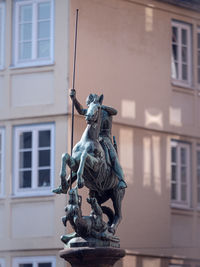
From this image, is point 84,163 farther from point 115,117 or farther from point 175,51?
point 175,51

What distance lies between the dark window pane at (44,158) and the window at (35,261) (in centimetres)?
190

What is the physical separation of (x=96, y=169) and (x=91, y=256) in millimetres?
905

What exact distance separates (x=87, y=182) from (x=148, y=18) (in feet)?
43.3

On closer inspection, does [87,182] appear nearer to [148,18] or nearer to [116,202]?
[116,202]

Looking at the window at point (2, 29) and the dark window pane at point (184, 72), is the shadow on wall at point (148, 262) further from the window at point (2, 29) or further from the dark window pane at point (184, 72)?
the window at point (2, 29)

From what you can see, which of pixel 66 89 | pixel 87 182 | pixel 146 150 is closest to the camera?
pixel 87 182

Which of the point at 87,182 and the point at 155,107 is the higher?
the point at 155,107

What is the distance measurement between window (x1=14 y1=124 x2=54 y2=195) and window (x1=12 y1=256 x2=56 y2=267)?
1333mm

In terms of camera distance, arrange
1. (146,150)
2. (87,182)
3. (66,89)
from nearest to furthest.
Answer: (87,182)
(66,89)
(146,150)

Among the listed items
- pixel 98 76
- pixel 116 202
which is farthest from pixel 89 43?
pixel 116 202

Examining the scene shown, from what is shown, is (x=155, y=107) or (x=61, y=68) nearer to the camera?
(x=61, y=68)

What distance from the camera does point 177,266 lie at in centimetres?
2417

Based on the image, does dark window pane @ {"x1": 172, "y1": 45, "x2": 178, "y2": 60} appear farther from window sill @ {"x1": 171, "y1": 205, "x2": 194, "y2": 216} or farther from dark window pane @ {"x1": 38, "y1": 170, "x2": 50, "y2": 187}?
dark window pane @ {"x1": 38, "y1": 170, "x2": 50, "y2": 187}

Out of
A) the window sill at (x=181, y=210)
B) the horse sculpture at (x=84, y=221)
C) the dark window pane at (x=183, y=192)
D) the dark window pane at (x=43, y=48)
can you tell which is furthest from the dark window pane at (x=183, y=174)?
the horse sculpture at (x=84, y=221)
